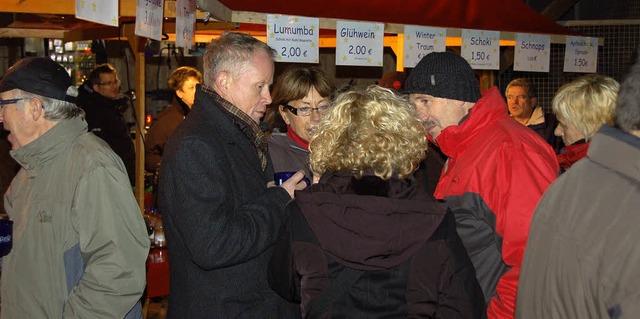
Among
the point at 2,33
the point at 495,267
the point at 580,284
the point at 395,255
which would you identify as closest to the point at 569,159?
the point at 495,267

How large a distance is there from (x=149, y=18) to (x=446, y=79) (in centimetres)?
183

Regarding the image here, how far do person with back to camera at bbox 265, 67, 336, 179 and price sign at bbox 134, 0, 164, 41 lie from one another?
2.61 feet

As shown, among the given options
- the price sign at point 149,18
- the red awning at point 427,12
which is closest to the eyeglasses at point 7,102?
the price sign at point 149,18

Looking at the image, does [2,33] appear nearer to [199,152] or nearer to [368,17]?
[368,17]

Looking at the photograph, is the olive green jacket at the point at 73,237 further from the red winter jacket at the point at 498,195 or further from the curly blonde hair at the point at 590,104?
the curly blonde hair at the point at 590,104

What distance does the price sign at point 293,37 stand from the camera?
5305 mm

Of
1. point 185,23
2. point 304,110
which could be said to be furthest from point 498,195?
point 185,23

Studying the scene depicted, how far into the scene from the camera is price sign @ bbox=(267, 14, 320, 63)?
530cm

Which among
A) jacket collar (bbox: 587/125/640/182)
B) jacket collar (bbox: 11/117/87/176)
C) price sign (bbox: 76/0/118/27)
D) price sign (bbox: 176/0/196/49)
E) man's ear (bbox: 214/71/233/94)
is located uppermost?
price sign (bbox: 176/0/196/49)

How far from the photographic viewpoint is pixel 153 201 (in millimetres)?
7078

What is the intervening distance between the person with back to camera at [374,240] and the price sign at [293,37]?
9.87 ft

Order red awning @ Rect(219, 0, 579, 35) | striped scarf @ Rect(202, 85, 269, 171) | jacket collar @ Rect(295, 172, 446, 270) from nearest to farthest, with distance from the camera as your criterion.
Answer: jacket collar @ Rect(295, 172, 446, 270) < striped scarf @ Rect(202, 85, 269, 171) < red awning @ Rect(219, 0, 579, 35)

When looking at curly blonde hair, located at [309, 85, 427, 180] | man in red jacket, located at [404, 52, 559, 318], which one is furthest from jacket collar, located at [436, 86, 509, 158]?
curly blonde hair, located at [309, 85, 427, 180]

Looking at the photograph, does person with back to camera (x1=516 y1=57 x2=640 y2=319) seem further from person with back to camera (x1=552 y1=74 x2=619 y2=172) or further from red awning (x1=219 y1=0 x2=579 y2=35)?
red awning (x1=219 y1=0 x2=579 y2=35)
